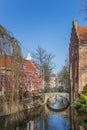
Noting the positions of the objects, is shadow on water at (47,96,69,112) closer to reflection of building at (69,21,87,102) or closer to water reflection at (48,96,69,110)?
water reflection at (48,96,69,110)

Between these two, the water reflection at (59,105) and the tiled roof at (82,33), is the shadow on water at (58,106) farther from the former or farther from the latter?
the tiled roof at (82,33)

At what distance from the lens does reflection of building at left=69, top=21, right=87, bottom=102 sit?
3938 centimetres

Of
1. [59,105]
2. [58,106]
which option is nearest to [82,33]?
[58,106]

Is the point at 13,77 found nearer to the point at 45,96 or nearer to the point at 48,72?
the point at 45,96

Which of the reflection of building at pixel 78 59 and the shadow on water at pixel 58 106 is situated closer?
the reflection of building at pixel 78 59

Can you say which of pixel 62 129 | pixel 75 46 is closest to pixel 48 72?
pixel 75 46

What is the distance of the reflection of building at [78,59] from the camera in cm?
3938

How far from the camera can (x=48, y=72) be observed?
53344 millimetres

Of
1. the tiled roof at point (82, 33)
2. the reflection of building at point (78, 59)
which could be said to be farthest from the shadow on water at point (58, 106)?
→ the tiled roof at point (82, 33)

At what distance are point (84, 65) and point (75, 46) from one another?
402cm

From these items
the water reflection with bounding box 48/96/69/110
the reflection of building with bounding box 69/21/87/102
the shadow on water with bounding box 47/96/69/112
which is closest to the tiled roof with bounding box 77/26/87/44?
the reflection of building with bounding box 69/21/87/102

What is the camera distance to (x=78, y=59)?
40062 mm

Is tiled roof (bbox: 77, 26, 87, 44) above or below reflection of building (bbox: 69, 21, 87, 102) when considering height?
above

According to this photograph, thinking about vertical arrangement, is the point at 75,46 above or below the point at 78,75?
above
